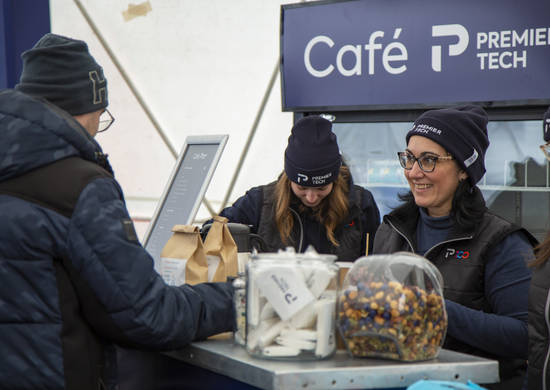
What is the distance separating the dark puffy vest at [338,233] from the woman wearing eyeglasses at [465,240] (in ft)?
1.51

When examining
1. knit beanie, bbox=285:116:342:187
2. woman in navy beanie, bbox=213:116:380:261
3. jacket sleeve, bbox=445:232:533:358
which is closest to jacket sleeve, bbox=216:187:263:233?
woman in navy beanie, bbox=213:116:380:261

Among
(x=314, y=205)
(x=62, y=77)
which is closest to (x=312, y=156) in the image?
(x=314, y=205)

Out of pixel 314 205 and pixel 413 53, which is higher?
pixel 413 53

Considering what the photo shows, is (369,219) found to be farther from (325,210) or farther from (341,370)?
(341,370)

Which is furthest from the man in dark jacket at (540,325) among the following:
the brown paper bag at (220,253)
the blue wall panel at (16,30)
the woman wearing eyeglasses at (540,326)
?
the blue wall panel at (16,30)

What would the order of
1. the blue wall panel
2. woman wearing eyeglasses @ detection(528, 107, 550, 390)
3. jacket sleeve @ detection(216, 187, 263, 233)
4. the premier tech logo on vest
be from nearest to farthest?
woman wearing eyeglasses @ detection(528, 107, 550, 390)
the premier tech logo on vest
jacket sleeve @ detection(216, 187, 263, 233)
the blue wall panel

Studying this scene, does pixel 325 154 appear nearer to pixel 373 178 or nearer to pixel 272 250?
pixel 272 250

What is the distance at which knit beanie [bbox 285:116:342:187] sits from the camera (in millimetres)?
2088

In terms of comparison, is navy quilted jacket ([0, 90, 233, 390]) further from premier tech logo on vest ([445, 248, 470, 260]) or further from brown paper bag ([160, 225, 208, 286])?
premier tech logo on vest ([445, 248, 470, 260])

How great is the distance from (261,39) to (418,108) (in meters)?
2.13

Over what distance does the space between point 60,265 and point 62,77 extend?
0.38m

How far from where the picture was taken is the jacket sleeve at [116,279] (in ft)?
3.50

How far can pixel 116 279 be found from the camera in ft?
3.52

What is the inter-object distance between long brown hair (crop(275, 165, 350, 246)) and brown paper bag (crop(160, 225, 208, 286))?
0.79 m
